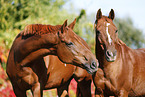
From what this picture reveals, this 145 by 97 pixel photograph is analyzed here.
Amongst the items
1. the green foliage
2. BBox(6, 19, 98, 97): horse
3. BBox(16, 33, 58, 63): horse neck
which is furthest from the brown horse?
the green foliage

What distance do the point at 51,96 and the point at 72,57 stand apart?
4306mm

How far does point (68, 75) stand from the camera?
16.0 feet

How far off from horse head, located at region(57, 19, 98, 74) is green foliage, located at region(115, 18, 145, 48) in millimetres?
27591

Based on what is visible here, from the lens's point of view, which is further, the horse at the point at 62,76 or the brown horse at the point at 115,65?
Answer: the horse at the point at 62,76

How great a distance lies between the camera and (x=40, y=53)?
12.0 ft

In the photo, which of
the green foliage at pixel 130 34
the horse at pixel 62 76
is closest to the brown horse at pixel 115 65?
the horse at pixel 62 76

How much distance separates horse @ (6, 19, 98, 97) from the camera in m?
3.44

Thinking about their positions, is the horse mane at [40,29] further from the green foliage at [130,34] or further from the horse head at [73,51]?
the green foliage at [130,34]

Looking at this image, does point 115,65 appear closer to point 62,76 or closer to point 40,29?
point 62,76

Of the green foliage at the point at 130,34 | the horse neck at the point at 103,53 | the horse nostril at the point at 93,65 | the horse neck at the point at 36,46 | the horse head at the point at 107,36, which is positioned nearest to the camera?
the horse nostril at the point at 93,65

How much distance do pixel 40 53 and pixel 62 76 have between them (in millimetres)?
1223

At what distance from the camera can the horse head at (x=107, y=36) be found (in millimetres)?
3771

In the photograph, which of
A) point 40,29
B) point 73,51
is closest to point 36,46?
point 40,29

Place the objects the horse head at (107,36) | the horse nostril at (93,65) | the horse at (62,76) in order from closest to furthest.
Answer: the horse nostril at (93,65) < the horse head at (107,36) < the horse at (62,76)
